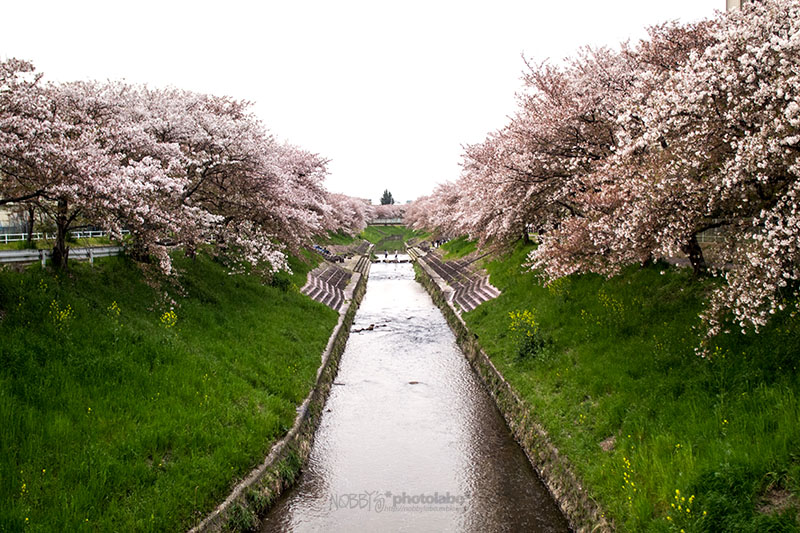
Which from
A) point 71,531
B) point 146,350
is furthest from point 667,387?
point 146,350

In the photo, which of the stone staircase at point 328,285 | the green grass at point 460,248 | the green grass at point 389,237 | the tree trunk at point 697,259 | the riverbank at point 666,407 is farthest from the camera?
the green grass at point 389,237

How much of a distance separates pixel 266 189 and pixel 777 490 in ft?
62.1

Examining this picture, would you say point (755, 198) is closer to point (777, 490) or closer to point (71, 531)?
point (777, 490)

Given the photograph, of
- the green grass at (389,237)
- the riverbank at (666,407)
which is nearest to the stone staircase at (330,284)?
the riverbank at (666,407)

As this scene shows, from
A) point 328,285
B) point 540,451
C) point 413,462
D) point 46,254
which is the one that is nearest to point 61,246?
point 46,254

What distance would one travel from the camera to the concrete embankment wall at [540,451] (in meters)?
9.45

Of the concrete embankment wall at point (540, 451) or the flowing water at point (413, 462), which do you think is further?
the flowing water at point (413, 462)

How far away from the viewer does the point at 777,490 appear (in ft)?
22.7

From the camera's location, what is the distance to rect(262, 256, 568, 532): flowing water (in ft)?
34.7

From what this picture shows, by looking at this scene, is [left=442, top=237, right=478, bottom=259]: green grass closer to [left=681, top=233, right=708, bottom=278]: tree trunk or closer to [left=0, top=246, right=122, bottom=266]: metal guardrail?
[left=681, top=233, right=708, bottom=278]: tree trunk

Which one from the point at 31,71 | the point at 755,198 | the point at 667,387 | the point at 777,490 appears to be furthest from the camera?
the point at 31,71

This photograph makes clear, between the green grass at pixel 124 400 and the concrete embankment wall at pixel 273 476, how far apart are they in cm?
23

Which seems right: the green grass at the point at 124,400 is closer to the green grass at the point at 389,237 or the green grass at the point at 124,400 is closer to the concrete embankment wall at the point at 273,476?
the concrete embankment wall at the point at 273,476

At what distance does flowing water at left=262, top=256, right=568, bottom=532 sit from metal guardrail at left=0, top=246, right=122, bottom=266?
881 cm
